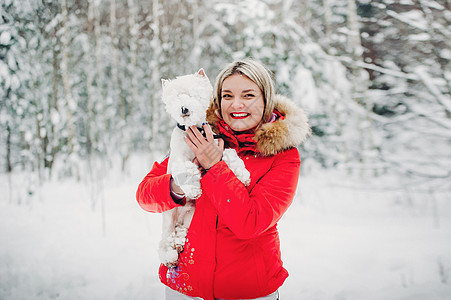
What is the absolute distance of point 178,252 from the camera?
1479 millimetres

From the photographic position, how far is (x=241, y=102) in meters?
1.45

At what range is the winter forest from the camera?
3.08 m

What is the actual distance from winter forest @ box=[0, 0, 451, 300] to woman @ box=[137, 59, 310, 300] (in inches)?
72.6

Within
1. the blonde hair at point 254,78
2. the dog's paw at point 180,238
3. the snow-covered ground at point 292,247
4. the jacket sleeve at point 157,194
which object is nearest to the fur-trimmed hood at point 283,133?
the blonde hair at point 254,78

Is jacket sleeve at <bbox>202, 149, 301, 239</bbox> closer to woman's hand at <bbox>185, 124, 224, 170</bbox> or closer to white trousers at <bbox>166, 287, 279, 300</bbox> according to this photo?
woman's hand at <bbox>185, 124, 224, 170</bbox>

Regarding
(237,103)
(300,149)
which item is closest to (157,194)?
(237,103)

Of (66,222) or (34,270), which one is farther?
(66,222)

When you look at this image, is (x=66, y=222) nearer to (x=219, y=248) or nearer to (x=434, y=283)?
(x=219, y=248)

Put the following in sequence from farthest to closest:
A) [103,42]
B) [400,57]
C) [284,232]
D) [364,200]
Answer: [103,42], [364,200], [284,232], [400,57]

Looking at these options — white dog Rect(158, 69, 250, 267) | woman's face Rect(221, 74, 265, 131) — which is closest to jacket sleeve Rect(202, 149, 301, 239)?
white dog Rect(158, 69, 250, 267)

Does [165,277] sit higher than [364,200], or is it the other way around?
[165,277]

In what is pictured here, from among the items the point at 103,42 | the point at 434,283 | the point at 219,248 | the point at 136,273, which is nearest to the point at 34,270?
the point at 136,273

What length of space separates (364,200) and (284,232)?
2.24 metres

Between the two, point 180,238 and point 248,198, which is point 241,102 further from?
point 180,238
